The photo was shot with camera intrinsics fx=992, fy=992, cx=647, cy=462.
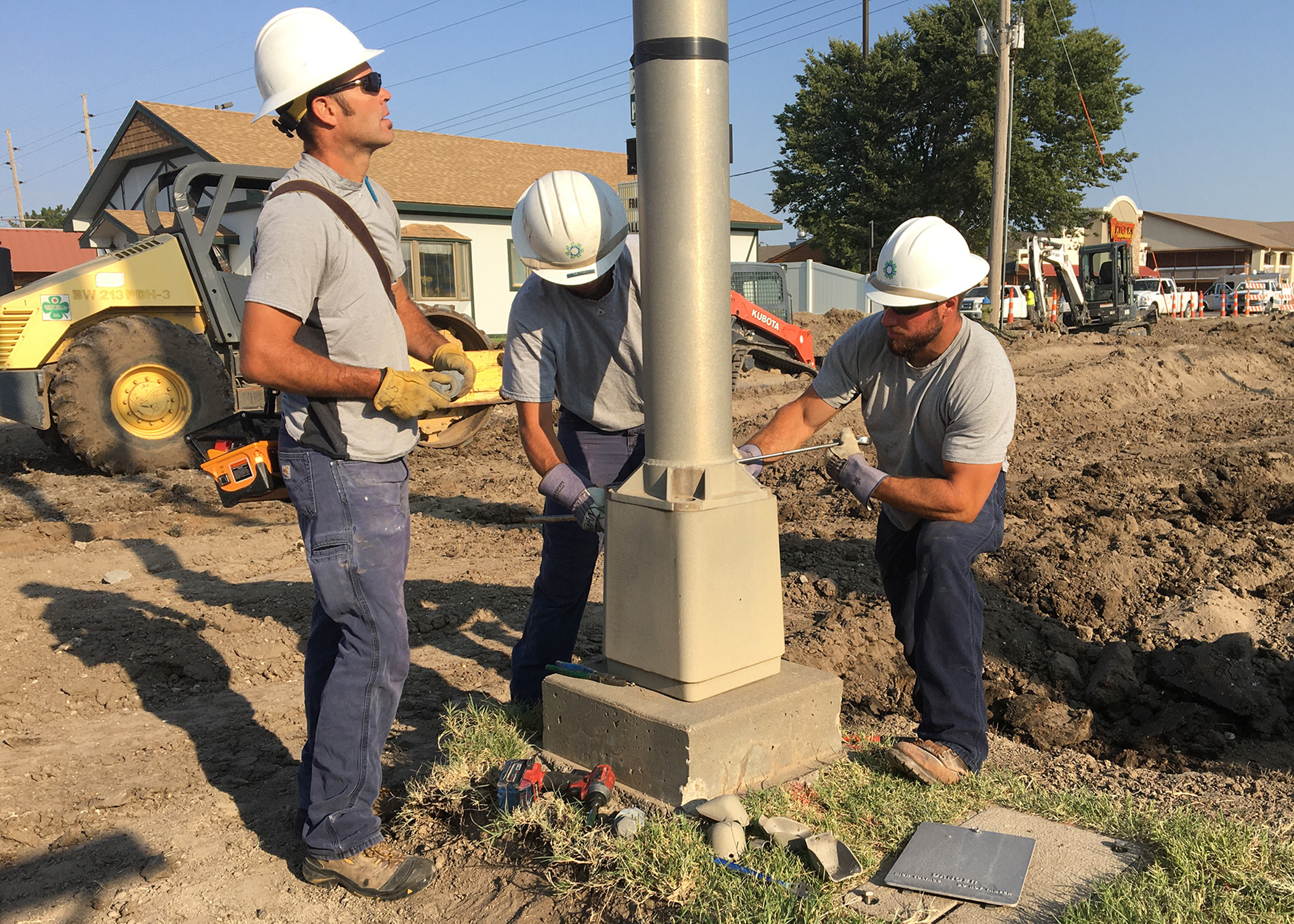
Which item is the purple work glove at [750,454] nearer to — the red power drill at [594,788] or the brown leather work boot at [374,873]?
the red power drill at [594,788]

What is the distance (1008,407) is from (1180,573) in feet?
9.68

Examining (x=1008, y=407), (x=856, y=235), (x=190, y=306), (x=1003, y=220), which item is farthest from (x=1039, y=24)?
(x=1008, y=407)

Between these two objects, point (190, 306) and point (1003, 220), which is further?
point (1003, 220)

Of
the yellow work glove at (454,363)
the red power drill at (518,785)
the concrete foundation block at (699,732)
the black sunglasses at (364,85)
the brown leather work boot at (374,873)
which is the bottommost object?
the brown leather work boot at (374,873)

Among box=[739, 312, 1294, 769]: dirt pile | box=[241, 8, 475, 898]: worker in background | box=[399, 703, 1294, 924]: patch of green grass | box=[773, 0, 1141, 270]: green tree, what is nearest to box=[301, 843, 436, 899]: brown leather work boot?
box=[241, 8, 475, 898]: worker in background

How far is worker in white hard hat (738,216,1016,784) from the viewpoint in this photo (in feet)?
10.4

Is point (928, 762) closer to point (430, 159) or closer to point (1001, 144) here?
point (1001, 144)

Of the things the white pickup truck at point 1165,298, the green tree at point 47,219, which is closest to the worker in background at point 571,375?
the white pickup truck at point 1165,298

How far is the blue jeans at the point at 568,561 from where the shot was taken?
364 centimetres

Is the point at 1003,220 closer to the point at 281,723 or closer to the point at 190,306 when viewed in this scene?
the point at 190,306

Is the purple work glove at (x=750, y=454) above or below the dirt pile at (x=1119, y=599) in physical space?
above

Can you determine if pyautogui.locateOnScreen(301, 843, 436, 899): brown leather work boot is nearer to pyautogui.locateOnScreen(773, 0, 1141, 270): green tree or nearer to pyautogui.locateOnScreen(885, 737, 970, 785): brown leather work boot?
pyautogui.locateOnScreen(885, 737, 970, 785): brown leather work boot

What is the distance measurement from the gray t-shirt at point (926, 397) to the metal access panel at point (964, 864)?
3.58 ft

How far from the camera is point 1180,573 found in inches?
214
